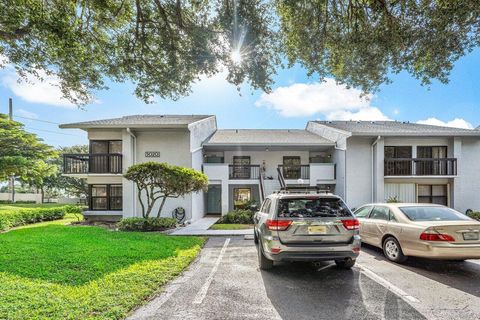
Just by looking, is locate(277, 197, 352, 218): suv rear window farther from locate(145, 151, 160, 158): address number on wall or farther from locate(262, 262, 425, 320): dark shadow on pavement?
locate(145, 151, 160, 158): address number on wall

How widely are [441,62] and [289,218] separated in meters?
6.07

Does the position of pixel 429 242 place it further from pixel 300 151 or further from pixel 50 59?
pixel 300 151

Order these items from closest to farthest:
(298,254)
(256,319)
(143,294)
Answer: (256,319) → (143,294) → (298,254)

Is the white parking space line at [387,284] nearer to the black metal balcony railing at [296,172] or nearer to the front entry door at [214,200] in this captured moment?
the black metal balcony railing at [296,172]

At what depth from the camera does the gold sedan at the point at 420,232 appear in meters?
5.34

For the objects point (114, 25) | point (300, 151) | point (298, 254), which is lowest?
point (298, 254)

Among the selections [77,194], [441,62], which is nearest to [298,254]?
[441,62]

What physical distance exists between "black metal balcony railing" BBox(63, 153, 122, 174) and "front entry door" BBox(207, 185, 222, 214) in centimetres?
623

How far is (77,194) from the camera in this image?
107ft

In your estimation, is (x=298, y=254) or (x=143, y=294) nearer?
(x=143, y=294)

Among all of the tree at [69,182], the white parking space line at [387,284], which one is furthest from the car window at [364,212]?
the tree at [69,182]

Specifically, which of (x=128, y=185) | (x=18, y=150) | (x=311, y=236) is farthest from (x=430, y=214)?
(x=18, y=150)

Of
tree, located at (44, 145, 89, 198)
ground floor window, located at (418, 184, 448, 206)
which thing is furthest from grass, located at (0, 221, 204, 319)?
tree, located at (44, 145, 89, 198)

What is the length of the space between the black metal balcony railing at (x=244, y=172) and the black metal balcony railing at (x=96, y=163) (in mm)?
6328
